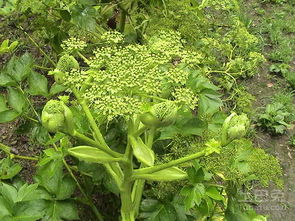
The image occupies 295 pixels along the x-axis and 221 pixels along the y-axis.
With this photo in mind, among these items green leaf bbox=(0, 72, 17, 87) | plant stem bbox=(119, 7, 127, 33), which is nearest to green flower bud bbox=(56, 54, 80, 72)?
green leaf bbox=(0, 72, 17, 87)

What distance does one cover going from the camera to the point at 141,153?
1481 millimetres

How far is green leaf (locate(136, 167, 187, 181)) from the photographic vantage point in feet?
5.17

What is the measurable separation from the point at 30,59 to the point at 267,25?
301cm

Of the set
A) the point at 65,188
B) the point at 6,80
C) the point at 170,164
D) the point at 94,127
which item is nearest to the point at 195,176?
the point at 170,164

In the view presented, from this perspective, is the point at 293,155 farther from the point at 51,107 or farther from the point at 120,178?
the point at 51,107

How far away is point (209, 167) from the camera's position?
1.83 meters

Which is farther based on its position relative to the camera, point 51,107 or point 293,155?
point 293,155

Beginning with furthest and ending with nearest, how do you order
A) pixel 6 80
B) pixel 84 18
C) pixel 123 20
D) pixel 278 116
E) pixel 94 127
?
pixel 278 116, pixel 123 20, pixel 84 18, pixel 6 80, pixel 94 127

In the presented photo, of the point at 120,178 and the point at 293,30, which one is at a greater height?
the point at 120,178

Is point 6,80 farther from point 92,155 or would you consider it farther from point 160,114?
point 160,114

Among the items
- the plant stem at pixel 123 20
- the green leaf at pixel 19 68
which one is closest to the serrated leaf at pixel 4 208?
the green leaf at pixel 19 68

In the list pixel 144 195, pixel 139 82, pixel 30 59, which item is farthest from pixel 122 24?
pixel 139 82

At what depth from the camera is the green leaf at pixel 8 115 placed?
6.15 feet

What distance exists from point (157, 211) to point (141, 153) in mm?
450
